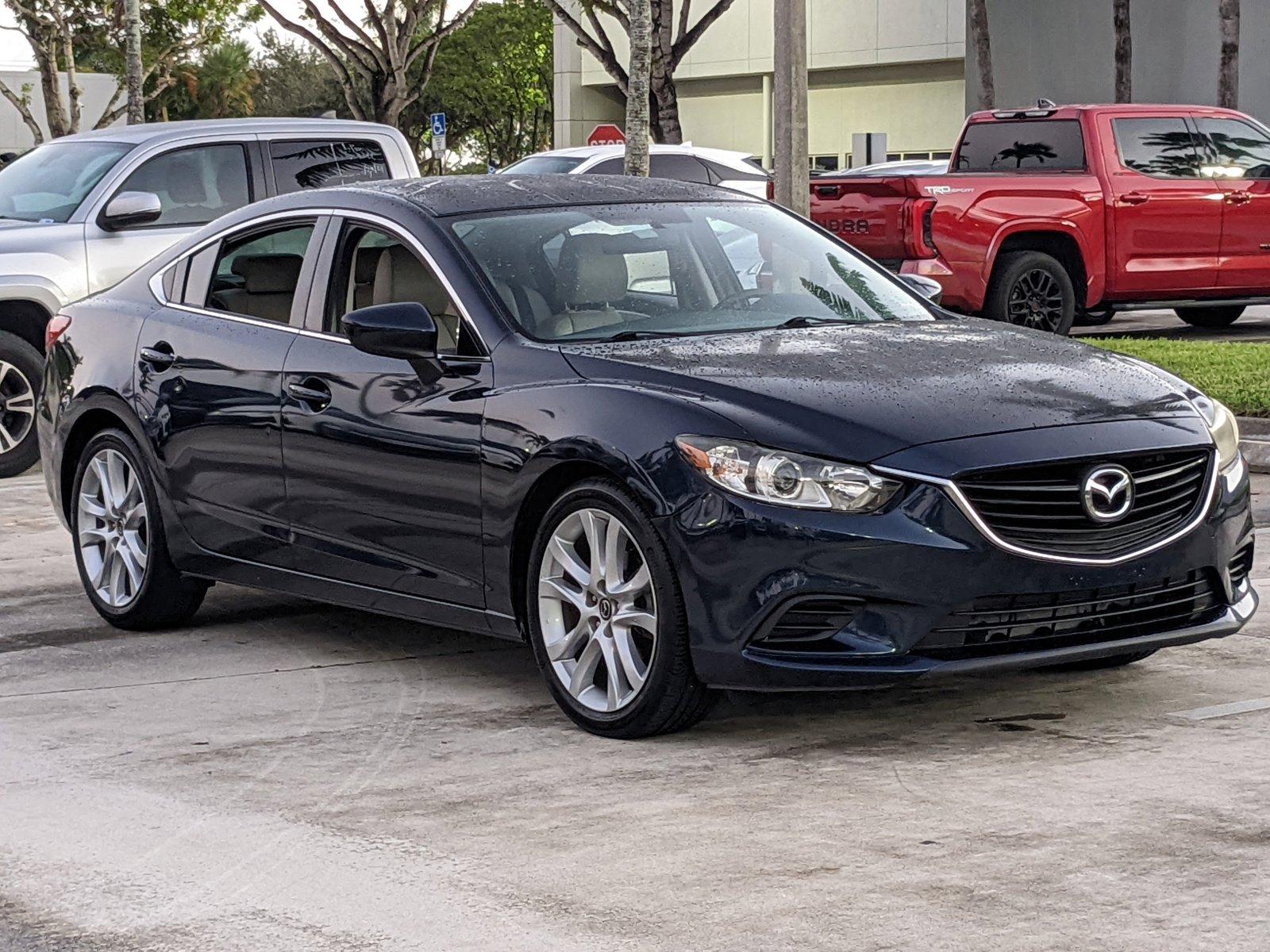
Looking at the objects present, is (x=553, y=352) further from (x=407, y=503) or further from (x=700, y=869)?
(x=700, y=869)

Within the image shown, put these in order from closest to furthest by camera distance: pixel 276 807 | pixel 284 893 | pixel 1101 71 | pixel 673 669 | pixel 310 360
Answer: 1. pixel 284 893
2. pixel 276 807
3. pixel 673 669
4. pixel 310 360
5. pixel 1101 71

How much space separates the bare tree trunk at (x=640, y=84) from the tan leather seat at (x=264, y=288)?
12668mm

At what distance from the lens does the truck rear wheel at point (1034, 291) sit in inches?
690

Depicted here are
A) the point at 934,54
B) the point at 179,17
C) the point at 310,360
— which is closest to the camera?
the point at 310,360

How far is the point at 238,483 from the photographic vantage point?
7344 mm

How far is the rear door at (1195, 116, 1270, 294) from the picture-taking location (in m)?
18.6

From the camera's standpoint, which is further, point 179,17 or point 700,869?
point 179,17

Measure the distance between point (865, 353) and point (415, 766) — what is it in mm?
1738

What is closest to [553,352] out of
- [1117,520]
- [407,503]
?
[407,503]

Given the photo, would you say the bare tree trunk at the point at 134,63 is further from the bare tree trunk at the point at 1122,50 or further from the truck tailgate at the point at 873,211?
the truck tailgate at the point at 873,211

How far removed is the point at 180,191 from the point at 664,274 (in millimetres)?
6856

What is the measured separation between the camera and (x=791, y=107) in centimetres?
1530

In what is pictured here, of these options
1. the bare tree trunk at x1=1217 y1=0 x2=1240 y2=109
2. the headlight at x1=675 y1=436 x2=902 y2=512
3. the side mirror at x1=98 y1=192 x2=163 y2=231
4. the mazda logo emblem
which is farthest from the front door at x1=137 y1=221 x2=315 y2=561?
the bare tree trunk at x1=1217 y1=0 x2=1240 y2=109

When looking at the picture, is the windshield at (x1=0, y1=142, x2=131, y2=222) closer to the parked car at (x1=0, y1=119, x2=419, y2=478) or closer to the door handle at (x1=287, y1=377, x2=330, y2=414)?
the parked car at (x1=0, y1=119, x2=419, y2=478)
